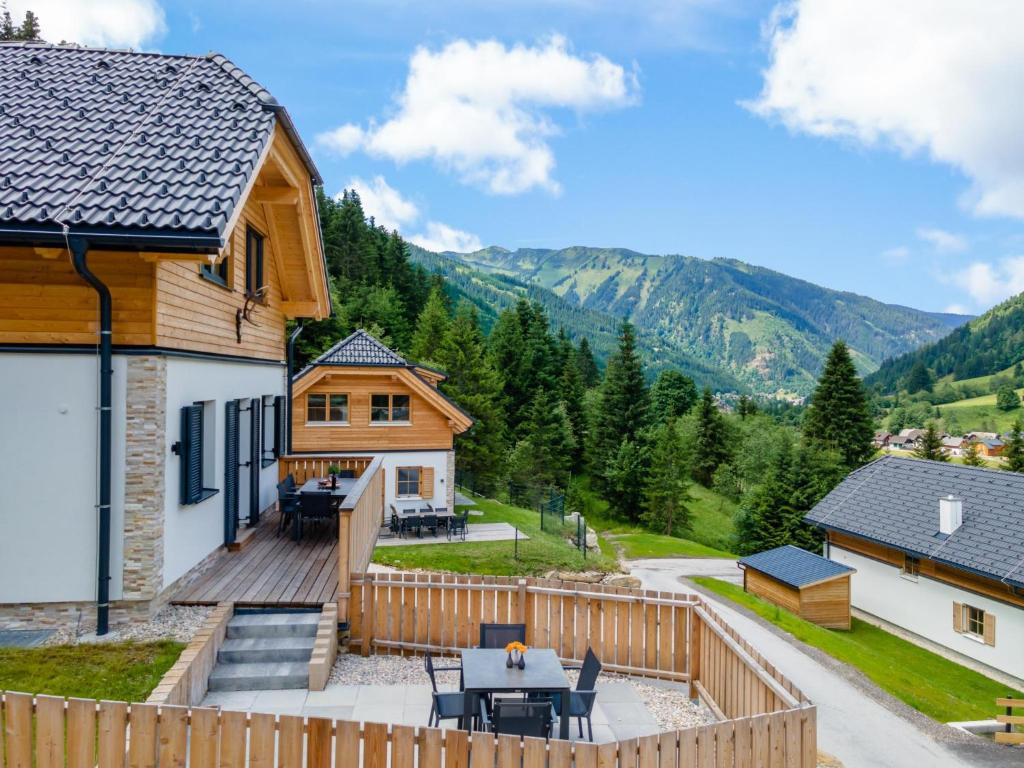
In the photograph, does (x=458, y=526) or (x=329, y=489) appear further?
(x=458, y=526)

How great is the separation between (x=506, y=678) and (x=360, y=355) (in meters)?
19.4

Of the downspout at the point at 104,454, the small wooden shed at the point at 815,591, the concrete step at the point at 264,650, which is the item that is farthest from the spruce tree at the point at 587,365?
the downspout at the point at 104,454

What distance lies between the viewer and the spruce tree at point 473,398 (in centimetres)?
3984

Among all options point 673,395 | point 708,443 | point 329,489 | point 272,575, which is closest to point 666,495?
point 708,443

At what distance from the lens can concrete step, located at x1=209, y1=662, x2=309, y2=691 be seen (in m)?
7.32

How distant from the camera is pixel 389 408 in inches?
1001

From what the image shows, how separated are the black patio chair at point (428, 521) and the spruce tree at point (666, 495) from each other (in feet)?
95.1

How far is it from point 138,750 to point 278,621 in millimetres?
3546

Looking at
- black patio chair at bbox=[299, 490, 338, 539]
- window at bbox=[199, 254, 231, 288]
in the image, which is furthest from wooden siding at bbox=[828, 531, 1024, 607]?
window at bbox=[199, 254, 231, 288]

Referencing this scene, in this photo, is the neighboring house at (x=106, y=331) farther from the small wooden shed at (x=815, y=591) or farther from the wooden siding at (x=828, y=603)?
the wooden siding at (x=828, y=603)

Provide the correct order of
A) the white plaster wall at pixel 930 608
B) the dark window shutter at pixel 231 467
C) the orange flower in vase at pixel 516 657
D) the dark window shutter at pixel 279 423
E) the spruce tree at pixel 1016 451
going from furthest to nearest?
the spruce tree at pixel 1016 451, the white plaster wall at pixel 930 608, the dark window shutter at pixel 279 423, the dark window shutter at pixel 231 467, the orange flower in vase at pixel 516 657

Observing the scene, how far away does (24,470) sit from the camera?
753 cm

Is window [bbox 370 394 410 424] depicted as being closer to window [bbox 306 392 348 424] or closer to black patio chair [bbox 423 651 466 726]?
window [bbox 306 392 348 424]

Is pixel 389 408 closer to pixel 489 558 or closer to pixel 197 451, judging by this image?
pixel 489 558
